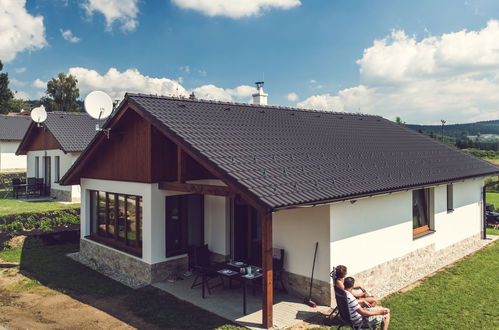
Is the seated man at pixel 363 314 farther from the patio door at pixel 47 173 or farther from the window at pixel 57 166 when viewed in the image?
the patio door at pixel 47 173

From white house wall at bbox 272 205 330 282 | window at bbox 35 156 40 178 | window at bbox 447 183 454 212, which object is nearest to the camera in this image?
white house wall at bbox 272 205 330 282

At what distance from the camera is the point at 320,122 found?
49.0ft

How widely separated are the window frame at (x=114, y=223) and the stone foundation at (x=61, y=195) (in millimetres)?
10204

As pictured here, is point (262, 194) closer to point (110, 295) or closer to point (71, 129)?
point (110, 295)

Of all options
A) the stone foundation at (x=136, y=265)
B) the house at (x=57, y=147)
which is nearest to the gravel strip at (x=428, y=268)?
the stone foundation at (x=136, y=265)

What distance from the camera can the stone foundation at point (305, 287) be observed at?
870 centimetres

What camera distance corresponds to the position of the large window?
11.4 meters

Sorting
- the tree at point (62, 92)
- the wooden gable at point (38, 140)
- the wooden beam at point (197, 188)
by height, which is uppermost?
the tree at point (62, 92)

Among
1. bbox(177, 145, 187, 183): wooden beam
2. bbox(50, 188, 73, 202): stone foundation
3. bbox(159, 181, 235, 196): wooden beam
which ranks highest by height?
bbox(177, 145, 187, 183): wooden beam

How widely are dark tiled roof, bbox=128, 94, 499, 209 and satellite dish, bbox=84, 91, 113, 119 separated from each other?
138 inches

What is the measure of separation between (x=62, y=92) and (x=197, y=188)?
54.0 m

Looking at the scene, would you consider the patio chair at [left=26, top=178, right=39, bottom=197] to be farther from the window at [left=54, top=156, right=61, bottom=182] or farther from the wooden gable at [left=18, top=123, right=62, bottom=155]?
the wooden gable at [left=18, top=123, right=62, bottom=155]

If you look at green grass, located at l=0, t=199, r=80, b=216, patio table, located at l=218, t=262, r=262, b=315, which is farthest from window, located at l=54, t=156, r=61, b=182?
patio table, located at l=218, t=262, r=262, b=315

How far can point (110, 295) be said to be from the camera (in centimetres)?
995
